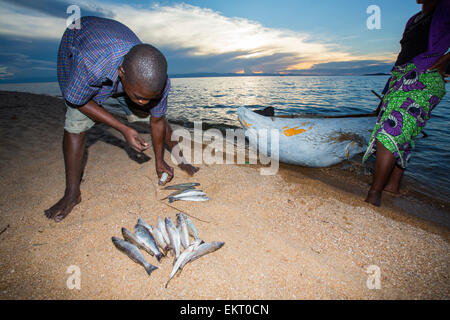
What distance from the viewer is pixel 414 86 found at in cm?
260

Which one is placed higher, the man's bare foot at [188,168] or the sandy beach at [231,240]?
the man's bare foot at [188,168]

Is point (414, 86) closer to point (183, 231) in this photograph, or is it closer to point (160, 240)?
point (183, 231)

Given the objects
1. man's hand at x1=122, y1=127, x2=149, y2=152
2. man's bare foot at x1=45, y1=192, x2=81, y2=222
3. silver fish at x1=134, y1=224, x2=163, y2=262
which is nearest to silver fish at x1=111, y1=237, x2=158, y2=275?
silver fish at x1=134, y1=224, x2=163, y2=262

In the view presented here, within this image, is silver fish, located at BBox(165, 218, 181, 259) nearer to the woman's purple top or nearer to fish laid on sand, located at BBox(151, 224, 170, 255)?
fish laid on sand, located at BBox(151, 224, 170, 255)

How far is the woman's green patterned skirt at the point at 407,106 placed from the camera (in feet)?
8.39

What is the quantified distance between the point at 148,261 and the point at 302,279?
155 centimetres

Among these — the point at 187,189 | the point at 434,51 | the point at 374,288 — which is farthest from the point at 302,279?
the point at 434,51

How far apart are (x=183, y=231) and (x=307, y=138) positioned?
3113 millimetres

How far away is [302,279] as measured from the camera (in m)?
1.85

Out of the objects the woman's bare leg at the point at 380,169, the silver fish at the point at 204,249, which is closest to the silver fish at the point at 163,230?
the silver fish at the point at 204,249

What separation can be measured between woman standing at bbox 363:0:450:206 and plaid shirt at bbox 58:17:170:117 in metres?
3.52

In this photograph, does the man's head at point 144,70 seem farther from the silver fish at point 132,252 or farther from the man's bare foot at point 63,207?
the man's bare foot at point 63,207

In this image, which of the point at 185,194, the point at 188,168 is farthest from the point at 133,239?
the point at 188,168

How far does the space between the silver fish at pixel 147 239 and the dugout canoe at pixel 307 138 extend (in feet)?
9.47
